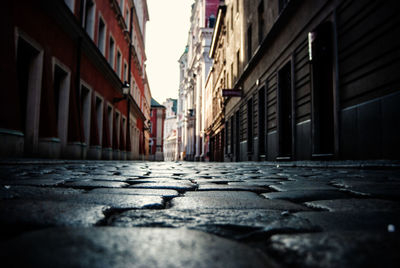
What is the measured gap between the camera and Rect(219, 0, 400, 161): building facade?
542cm

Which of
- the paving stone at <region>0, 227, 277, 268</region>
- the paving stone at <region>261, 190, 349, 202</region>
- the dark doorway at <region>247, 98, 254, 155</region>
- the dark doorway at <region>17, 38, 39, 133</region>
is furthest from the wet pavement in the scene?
the dark doorway at <region>247, 98, 254, 155</region>

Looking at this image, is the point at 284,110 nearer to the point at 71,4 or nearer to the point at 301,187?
the point at 71,4

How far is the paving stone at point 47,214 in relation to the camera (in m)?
1.02

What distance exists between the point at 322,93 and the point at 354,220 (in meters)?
7.52

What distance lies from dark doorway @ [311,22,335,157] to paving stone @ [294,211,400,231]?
639 centimetres

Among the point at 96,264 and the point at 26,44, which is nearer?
the point at 96,264

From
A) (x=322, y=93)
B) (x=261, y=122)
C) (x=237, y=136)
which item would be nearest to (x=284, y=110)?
(x=261, y=122)

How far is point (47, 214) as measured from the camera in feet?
3.69

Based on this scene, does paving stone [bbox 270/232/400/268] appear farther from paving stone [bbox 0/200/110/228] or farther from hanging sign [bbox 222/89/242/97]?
hanging sign [bbox 222/89/242/97]

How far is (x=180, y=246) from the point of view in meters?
0.74

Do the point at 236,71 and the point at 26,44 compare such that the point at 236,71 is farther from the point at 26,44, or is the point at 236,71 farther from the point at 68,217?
the point at 68,217

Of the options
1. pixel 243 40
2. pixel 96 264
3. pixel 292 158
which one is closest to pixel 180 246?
pixel 96 264

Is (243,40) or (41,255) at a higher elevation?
(243,40)

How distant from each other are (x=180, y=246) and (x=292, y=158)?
9.34 metres
